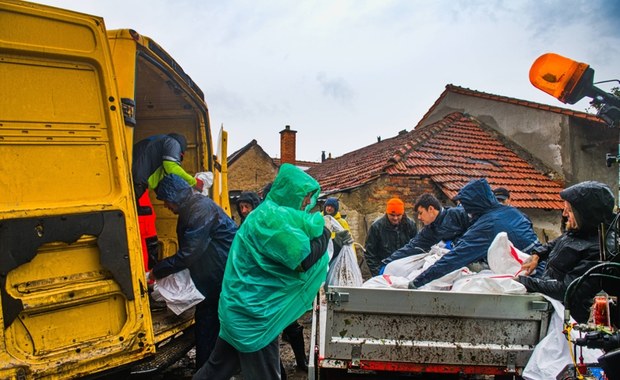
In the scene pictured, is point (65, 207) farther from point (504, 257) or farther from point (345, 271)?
point (504, 257)

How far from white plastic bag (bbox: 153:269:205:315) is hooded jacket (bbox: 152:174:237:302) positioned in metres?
0.07

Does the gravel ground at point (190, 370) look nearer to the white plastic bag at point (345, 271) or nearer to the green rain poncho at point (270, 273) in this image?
the white plastic bag at point (345, 271)

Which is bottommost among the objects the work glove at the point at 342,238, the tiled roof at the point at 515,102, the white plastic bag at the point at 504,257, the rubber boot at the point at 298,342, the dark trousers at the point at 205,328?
the rubber boot at the point at 298,342

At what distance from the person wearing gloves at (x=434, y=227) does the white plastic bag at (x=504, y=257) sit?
1.09 metres

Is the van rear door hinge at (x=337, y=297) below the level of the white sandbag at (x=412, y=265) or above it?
above

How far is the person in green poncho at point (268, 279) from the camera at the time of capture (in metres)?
2.67

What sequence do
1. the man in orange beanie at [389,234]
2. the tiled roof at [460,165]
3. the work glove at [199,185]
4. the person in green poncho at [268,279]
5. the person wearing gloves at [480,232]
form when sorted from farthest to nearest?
1. the tiled roof at [460,165]
2. the man in orange beanie at [389,234]
3. the work glove at [199,185]
4. the person wearing gloves at [480,232]
5. the person in green poncho at [268,279]

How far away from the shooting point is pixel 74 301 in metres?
2.50

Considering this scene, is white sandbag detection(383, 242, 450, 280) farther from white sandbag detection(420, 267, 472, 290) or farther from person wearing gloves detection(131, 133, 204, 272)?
person wearing gloves detection(131, 133, 204, 272)

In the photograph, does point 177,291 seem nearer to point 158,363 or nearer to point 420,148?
point 158,363

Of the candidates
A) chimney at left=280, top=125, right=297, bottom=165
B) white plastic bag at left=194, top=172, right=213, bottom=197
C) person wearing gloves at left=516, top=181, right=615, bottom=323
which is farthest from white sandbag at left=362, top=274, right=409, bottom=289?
chimney at left=280, top=125, right=297, bottom=165

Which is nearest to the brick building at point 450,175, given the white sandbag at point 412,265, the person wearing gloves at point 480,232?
the white sandbag at point 412,265

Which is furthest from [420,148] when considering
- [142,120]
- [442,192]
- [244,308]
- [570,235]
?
[244,308]

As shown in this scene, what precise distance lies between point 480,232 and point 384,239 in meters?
2.25
